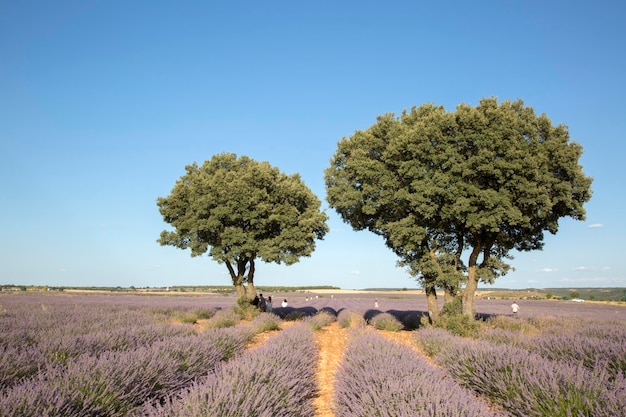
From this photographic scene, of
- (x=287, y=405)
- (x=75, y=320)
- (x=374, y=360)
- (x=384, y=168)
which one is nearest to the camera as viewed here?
(x=287, y=405)

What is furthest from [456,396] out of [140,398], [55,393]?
[55,393]

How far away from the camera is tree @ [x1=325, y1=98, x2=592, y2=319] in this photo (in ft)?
44.3

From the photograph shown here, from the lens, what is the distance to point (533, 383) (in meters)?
4.80

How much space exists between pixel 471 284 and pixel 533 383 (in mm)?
11002

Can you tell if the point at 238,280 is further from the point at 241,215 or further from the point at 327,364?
the point at 327,364

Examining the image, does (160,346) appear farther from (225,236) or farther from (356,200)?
(225,236)

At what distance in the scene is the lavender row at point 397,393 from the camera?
12.5 feet

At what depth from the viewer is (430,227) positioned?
52.0ft

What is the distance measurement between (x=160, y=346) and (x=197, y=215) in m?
14.0

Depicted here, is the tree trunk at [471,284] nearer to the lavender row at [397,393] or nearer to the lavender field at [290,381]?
the lavender field at [290,381]

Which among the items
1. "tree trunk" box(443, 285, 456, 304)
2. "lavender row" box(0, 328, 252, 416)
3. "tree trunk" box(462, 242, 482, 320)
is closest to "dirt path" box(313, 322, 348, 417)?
"lavender row" box(0, 328, 252, 416)

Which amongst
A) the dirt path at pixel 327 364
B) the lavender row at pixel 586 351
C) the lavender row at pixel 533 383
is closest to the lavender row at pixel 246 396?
the dirt path at pixel 327 364

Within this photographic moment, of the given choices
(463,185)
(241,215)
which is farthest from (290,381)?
(241,215)

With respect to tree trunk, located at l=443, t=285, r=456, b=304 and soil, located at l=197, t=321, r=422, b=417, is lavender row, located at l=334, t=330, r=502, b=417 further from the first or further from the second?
tree trunk, located at l=443, t=285, r=456, b=304
